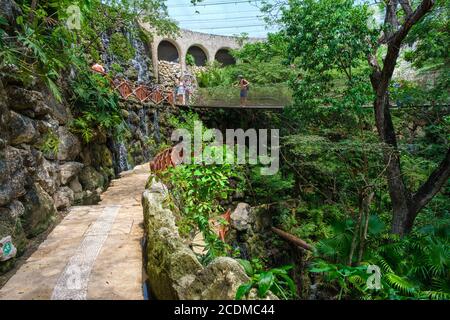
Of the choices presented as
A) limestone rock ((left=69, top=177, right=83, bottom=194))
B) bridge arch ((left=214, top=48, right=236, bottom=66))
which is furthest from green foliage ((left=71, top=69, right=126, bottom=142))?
bridge arch ((left=214, top=48, right=236, bottom=66))

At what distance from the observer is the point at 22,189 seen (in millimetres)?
4828

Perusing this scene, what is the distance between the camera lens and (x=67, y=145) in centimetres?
734

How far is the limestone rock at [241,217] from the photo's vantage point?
473 inches

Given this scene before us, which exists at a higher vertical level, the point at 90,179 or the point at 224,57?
the point at 224,57

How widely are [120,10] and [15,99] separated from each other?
238 inches

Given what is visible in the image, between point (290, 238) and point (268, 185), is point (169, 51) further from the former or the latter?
point (290, 238)

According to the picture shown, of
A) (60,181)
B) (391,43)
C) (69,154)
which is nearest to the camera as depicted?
(60,181)

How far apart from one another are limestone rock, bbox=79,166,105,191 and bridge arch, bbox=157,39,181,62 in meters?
20.7

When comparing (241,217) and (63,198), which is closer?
(63,198)

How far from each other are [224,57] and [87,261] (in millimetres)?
29182

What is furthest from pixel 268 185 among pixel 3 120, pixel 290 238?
pixel 3 120

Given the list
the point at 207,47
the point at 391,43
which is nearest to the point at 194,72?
the point at 207,47
